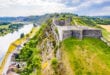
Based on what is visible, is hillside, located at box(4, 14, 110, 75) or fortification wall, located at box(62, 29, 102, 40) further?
fortification wall, located at box(62, 29, 102, 40)

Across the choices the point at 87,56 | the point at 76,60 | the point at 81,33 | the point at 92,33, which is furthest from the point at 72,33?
the point at 76,60

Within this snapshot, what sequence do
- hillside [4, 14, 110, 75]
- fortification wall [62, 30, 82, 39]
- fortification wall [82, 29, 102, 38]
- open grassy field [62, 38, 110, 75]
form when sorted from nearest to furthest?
open grassy field [62, 38, 110, 75]
hillside [4, 14, 110, 75]
fortification wall [62, 30, 82, 39]
fortification wall [82, 29, 102, 38]

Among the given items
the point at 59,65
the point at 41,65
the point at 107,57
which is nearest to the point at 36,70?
the point at 41,65

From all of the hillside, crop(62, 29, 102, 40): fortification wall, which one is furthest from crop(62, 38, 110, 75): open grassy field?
crop(62, 29, 102, 40): fortification wall

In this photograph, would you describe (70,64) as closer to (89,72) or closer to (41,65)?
(89,72)

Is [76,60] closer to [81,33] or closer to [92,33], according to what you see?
[81,33]

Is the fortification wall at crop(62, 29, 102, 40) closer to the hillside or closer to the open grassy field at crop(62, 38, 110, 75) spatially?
the hillside

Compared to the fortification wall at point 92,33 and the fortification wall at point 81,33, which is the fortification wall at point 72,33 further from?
the fortification wall at point 92,33

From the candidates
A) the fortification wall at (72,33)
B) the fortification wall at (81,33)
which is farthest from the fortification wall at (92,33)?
the fortification wall at (72,33)

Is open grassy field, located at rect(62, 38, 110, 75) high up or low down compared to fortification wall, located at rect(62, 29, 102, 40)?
down
